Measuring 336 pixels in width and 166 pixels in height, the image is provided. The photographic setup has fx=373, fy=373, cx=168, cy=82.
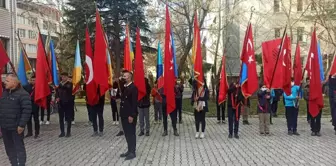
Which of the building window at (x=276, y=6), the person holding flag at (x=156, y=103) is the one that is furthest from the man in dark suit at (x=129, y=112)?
the building window at (x=276, y=6)

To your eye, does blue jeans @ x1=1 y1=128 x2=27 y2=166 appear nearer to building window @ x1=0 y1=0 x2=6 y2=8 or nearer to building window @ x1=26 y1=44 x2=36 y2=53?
building window @ x1=0 y1=0 x2=6 y2=8

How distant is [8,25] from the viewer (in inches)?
765

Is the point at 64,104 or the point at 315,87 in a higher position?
the point at 315,87

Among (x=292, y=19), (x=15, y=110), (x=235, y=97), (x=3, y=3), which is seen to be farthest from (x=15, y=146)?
(x=292, y=19)

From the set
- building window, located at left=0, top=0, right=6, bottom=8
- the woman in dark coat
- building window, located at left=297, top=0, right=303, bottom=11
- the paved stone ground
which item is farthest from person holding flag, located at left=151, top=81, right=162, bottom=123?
building window, located at left=297, top=0, right=303, bottom=11

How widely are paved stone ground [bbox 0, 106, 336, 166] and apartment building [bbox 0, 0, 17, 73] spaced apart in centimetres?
846

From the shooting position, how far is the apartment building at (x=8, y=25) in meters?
18.9

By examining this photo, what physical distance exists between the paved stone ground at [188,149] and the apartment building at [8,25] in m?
8.46

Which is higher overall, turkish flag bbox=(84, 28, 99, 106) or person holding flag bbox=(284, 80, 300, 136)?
turkish flag bbox=(84, 28, 99, 106)

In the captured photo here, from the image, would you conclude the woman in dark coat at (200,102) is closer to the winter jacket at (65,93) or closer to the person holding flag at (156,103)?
the person holding flag at (156,103)

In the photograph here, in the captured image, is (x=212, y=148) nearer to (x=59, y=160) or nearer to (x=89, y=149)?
(x=89, y=149)

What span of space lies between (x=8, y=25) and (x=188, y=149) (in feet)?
46.4

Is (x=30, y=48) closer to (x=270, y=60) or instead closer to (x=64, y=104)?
(x=64, y=104)

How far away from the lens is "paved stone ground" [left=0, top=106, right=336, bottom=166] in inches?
318
